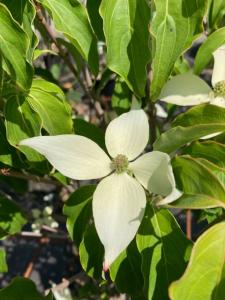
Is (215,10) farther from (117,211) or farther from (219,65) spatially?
(117,211)

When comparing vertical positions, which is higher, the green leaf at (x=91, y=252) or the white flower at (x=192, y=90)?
the white flower at (x=192, y=90)

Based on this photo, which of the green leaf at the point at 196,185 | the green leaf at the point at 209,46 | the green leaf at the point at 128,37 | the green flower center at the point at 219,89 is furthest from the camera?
the green flower center at the point at 219,89

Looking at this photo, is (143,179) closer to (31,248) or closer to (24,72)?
(24,72)

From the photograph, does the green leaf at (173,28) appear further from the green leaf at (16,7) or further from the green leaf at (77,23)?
the green leaf at (16,7)

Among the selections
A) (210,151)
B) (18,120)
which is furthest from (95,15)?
(210,151)

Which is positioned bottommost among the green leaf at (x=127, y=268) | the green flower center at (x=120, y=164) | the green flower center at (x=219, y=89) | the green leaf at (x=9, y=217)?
the green leaf at (x=9, y=217)

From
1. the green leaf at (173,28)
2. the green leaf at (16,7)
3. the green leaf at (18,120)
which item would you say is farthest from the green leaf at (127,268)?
the green leaf at (16,7)

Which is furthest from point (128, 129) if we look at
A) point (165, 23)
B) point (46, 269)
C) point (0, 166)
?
point (46, 269)
